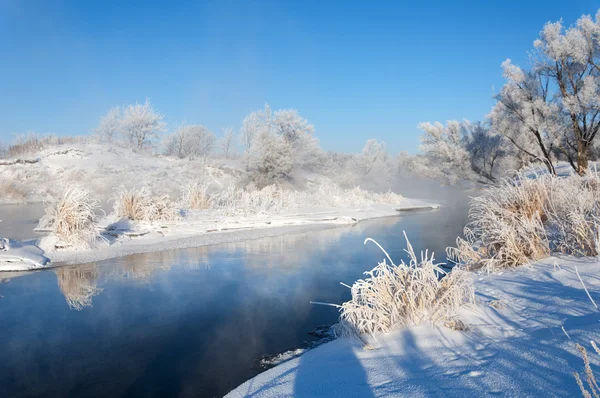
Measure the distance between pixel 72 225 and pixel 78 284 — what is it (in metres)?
2.53

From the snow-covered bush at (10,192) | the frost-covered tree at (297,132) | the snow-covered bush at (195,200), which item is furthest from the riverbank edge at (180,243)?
the frost-covered tree at (297,132)

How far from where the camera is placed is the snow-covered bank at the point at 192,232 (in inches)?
305

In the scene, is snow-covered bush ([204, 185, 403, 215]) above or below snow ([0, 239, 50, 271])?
above

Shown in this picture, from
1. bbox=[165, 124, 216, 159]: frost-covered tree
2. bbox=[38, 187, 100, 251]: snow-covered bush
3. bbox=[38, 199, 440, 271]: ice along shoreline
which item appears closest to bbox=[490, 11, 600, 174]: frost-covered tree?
bbox=[38, 199, 440, 271]: ice along shoreline

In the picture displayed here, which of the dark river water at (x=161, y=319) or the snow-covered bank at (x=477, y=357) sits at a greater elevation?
the snow-covered bank at (x=477, y=357)

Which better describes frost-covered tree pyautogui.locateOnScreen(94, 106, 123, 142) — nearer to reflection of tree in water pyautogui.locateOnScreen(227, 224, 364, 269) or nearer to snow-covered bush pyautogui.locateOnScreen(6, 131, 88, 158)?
snow-covered bush pyautogui.locateOnScreen(6, 131, 88, 158)

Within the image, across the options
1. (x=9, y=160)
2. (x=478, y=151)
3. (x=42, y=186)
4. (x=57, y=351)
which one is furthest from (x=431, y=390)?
(x=9, y=160)

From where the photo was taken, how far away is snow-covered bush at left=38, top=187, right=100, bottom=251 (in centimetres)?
789

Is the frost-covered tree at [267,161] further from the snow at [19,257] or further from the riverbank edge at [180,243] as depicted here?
the snow at [19,257]

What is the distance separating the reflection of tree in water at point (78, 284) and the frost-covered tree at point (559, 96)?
1273 centimetres

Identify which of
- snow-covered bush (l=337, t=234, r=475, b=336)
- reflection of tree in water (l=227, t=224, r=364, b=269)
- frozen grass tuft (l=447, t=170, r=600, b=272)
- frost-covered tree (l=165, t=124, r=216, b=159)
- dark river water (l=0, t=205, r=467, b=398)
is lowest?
dark river water (l=0, t=205, r=467, b=398)

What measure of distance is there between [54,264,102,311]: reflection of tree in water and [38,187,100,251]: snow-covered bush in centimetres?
117

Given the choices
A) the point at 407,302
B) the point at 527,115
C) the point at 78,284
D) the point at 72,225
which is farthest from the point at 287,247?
the point at 527,115

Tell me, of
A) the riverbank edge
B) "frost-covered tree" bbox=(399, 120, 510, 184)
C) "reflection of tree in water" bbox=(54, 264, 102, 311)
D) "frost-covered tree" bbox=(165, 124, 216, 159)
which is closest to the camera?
"reflection of tree in water" bbox=(54, 264, 102, 311)
